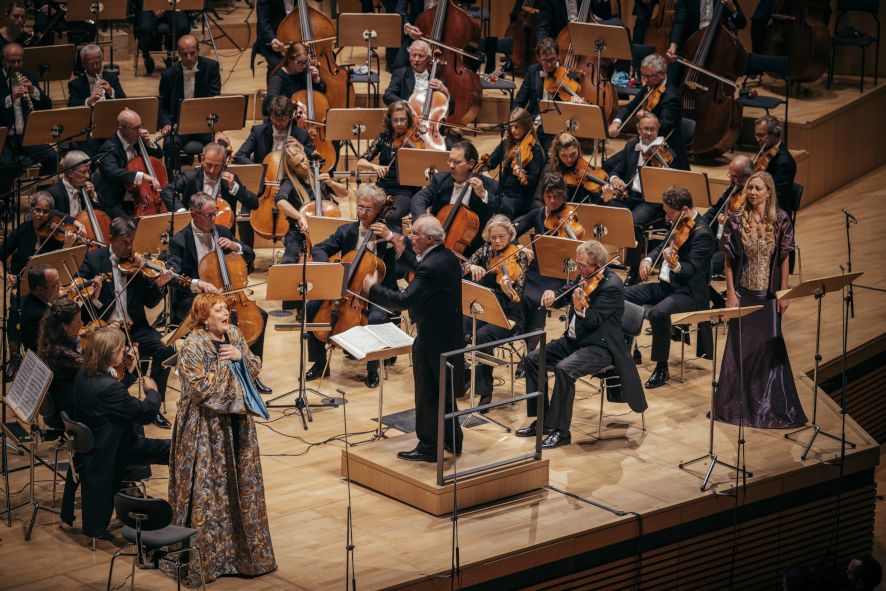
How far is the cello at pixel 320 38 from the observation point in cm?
1003

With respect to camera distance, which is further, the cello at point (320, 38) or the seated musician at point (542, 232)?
the cello at point (320, 38)

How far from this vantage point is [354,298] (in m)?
7.53

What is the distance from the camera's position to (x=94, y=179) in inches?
344

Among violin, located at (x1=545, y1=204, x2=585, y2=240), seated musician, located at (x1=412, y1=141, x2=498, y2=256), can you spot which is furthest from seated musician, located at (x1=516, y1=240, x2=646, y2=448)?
seated musician, located at (x1=412, y1=141, x2=498, y2=256)

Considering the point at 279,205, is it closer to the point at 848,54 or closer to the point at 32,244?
the point at 32,244

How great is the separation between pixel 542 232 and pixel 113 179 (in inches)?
111

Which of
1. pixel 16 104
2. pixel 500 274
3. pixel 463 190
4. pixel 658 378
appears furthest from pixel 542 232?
pixel 16 104

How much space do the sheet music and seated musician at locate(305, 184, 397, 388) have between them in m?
1.98

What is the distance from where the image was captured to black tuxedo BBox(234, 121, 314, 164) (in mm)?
9086

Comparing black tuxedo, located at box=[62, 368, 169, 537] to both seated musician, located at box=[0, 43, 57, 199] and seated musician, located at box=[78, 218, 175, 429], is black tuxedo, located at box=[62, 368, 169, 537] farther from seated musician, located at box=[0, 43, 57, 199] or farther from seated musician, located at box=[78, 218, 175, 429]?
seated musician, located at box=[0, 43, 57, 199]

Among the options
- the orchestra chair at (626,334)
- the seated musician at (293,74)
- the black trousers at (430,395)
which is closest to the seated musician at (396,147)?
the seated musician at (293,74)

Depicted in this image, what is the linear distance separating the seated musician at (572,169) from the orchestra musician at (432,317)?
2261 millimetres

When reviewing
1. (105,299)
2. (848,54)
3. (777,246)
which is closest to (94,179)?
(105,299)

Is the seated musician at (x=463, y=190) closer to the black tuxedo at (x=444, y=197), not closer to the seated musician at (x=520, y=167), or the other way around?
the black tuxedo at (x=444, y=197)
